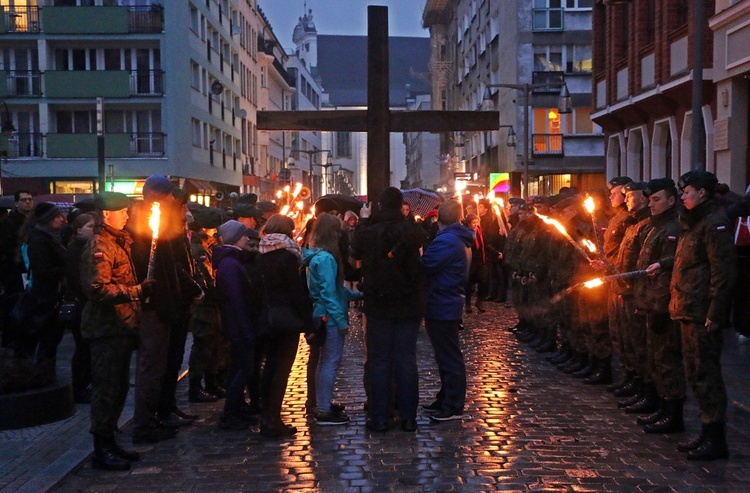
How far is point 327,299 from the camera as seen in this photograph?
8484 mm

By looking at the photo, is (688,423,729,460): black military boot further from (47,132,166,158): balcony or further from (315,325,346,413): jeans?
(47,132,166,158): balcony

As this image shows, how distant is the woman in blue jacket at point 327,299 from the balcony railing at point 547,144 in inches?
1416

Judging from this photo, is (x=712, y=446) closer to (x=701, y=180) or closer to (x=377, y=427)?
(x=701, y=180)

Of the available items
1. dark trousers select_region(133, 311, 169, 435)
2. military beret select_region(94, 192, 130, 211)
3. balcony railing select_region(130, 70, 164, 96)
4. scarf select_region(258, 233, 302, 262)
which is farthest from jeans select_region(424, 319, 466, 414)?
balcony railing select_region(130, 70, 164, 96)

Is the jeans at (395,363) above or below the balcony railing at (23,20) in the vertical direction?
below

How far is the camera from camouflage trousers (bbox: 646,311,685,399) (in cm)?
793

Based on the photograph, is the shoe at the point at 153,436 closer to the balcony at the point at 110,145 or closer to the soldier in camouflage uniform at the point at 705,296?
the soldier in camouflage uniform at the point at 705,296

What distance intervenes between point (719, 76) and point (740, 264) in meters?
7.63

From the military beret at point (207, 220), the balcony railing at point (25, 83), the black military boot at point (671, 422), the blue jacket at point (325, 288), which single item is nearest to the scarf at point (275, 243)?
the blue jacket at point (325, 288)

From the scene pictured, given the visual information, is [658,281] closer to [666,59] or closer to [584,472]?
[584,472]

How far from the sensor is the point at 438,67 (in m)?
76.3

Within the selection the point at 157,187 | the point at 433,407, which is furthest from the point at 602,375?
the point at 157,187

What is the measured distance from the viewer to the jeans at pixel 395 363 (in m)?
8.25

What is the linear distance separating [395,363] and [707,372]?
2517mm
